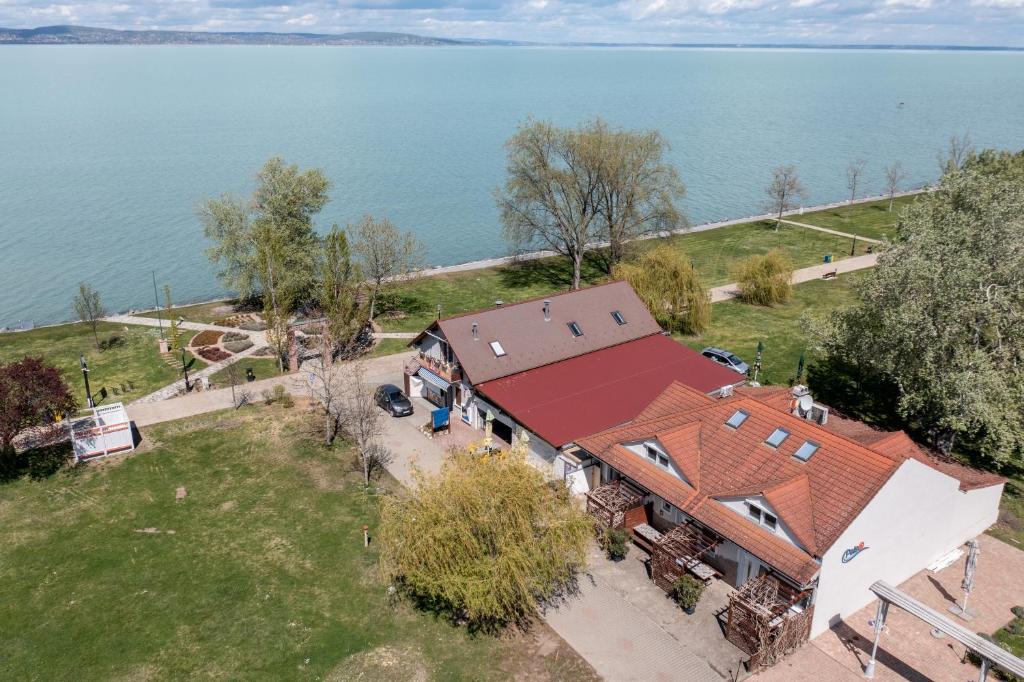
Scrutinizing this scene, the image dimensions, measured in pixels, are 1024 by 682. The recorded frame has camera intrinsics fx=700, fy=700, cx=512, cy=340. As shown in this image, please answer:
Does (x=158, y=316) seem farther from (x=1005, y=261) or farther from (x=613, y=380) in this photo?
(x=1005, y=261)

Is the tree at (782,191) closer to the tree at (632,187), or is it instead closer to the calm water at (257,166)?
the calm water at (257,166)

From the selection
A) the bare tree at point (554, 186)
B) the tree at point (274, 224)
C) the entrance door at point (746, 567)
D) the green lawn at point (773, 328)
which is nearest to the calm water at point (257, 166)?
the tree at point (274, 224)

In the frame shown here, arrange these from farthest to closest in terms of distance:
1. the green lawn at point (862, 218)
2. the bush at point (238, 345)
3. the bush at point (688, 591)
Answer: the green lawn at point (862, 218) < the bush at point (238, 345) < the bush at point (688, 591)

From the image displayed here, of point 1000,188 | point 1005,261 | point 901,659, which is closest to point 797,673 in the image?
point 901,659

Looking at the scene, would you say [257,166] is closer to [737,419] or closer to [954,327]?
[737,419]

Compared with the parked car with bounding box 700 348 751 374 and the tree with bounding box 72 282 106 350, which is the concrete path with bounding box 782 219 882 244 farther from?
the tree with bounding box 72 282 106 350

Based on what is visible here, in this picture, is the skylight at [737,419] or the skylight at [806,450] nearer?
the skylight at [806,450]

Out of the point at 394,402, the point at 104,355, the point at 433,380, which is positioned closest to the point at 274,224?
the point at 104,355
